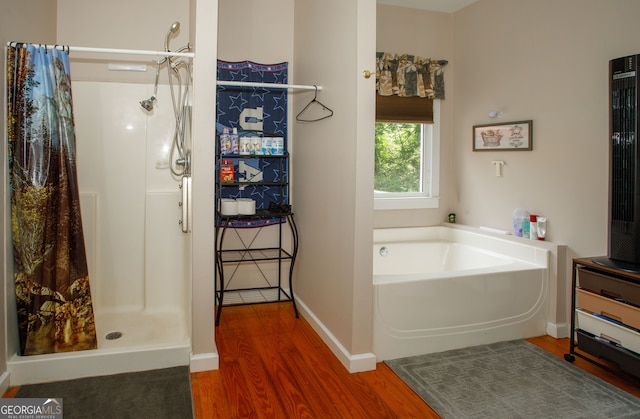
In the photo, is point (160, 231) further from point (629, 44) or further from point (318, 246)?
point (629, 44)

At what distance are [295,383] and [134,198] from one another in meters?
1.80

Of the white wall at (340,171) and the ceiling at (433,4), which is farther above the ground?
the ceiling at (433,4)

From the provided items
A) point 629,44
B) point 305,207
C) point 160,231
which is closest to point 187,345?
point 160,231

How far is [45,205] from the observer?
8.24ft

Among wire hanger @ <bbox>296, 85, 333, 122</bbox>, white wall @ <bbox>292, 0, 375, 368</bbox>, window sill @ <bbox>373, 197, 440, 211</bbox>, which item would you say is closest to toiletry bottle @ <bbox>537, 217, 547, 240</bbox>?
window sill @ <bbox>373, 197, 440, 211</bbox>

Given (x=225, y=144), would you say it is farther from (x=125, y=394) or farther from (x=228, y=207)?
(x=125, y=394)

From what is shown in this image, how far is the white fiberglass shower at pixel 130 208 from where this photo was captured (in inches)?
130

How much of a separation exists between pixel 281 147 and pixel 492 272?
1.77 metres

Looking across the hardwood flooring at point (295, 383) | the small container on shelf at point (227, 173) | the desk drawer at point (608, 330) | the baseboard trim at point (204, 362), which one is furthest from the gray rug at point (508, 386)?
the small container on shelf at point (227, 173)

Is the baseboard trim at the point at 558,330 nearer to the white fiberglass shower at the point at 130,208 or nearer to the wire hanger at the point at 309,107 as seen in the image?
the wire hanger at the point at 309,107

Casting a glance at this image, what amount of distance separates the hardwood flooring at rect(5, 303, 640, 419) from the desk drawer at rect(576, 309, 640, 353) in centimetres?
23

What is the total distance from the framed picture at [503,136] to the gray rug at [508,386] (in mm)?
1533

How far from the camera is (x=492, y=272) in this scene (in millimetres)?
3092

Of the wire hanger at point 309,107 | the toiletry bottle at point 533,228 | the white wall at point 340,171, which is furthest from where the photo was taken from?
the toiletry bottle at point 533,228
